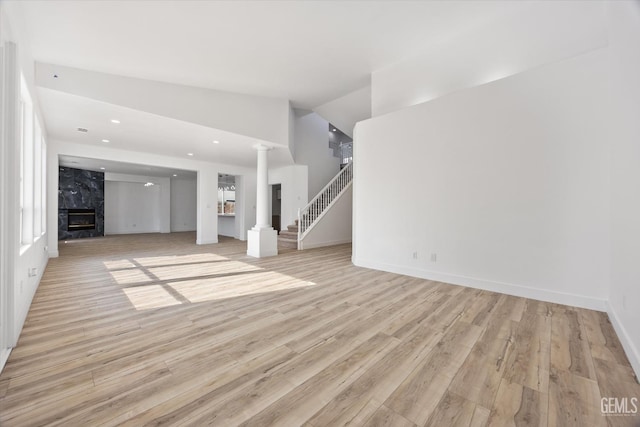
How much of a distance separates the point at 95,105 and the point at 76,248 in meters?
5.56

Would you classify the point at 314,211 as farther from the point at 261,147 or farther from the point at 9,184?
the point at 9,184

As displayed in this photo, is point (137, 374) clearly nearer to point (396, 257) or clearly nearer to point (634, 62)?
point (396, 257)

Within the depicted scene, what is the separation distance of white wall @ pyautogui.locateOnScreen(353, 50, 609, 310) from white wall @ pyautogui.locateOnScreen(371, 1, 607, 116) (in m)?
0.55

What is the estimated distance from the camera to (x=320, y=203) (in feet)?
27.8

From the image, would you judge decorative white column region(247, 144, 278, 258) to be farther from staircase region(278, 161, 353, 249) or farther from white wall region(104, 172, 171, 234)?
white wall region(104, 172, 171, 234)

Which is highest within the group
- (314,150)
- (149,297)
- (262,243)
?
(314,150)

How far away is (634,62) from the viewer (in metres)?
2.05

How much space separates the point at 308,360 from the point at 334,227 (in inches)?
257

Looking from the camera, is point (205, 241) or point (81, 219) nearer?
point (205, 241)

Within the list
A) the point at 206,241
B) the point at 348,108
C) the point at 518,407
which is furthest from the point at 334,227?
the point at 518,407

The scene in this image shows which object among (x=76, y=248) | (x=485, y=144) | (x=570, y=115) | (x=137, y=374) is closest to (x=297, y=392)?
(x=137, y=374)

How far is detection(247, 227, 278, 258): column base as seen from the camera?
253 inches

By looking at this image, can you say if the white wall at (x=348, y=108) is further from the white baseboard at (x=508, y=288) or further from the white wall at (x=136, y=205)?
the white wall at (x=136, y=205)

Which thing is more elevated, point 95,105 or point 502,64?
point 502,64
